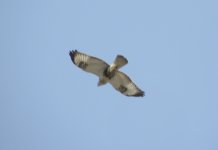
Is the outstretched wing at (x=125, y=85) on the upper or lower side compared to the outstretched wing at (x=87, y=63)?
lower

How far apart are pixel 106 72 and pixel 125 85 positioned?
80 centimetres

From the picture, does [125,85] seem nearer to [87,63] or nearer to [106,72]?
[106,72]

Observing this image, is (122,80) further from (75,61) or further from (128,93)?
(75,61)

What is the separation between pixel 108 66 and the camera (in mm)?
14156

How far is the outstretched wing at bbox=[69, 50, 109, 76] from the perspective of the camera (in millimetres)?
14164

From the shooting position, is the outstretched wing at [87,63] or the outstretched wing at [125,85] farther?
the outstretched wing at [125,85]

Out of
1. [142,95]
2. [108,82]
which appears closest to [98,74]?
[108,82]

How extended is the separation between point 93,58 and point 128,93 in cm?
163

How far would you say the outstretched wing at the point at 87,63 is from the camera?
1416cm

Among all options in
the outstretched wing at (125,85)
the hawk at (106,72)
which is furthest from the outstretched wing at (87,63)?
the outstretched wing at (125,85)

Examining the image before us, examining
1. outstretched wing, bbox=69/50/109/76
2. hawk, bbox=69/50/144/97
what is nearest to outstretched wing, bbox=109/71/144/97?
hawk, bbox=69/50/144/97

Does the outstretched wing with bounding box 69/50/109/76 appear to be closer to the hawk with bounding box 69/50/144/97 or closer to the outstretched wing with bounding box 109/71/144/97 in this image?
the hawk with bounding box 69/50/144/97

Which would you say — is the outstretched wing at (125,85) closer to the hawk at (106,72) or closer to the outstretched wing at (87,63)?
the hawk at (106,72)

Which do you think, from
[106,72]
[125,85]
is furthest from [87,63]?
[125,85]
